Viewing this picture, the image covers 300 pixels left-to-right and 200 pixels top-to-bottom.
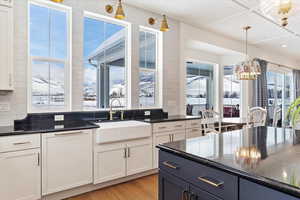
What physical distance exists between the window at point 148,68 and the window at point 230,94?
9.88 ft

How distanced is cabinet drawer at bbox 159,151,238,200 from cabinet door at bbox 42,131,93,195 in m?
1.39

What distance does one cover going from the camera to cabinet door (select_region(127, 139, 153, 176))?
2.74 m

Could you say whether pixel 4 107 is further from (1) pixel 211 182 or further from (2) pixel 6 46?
(1) pixel 211 182

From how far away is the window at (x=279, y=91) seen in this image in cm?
671

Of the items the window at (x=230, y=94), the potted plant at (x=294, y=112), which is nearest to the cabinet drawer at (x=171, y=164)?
the potted plant at (x=294, y=112)

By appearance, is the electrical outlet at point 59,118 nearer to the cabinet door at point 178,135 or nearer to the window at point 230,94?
the cabinet door at point 178,135

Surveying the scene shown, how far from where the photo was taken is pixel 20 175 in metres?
1.97

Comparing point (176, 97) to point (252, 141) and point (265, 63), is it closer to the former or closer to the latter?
point (252, 141)

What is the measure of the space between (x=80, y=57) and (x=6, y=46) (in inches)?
37.3

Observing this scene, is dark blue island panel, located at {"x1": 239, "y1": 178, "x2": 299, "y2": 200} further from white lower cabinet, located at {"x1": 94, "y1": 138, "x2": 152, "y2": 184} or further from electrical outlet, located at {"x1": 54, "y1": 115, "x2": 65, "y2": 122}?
electrical outlet, located at {"x1": 54, "y1": 115, "x2": 65, "y2": 122}

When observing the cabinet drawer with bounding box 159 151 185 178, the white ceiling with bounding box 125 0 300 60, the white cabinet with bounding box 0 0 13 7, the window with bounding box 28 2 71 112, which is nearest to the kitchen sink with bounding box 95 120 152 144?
the window with bounding box 28 2 71 112

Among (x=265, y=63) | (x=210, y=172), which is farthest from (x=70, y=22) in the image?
(x=265, y=63)

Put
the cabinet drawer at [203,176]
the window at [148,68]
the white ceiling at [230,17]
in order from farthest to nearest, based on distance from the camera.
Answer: the window at [148,68]
the white ceiling at [230,17]
the cabinet drawer at [203,176]

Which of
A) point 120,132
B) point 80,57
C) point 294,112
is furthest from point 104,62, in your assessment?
point 294,112
